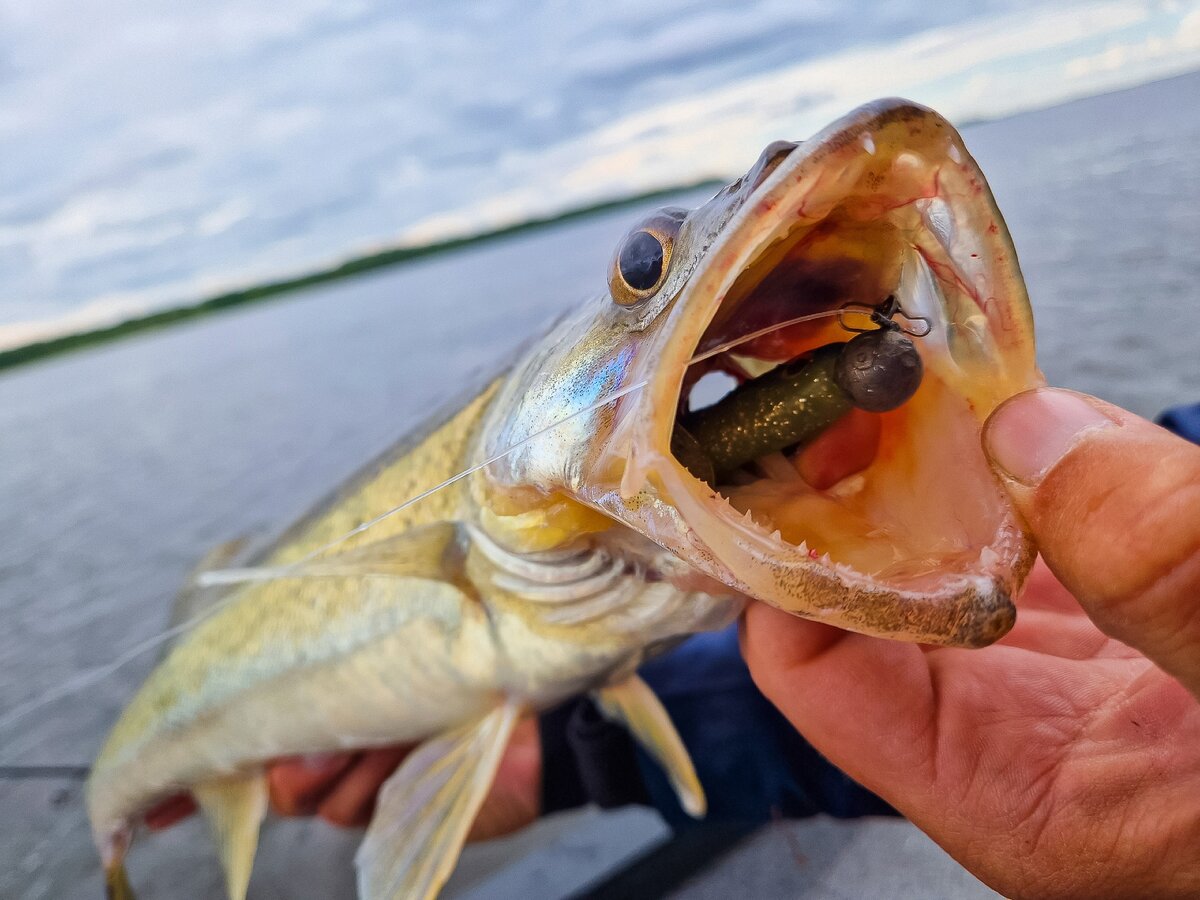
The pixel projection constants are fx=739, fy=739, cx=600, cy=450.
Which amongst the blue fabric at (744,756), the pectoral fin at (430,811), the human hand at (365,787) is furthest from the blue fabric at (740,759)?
the pectoral fin at (430,811)

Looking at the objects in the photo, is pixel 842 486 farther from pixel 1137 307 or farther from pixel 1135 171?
pixel 1135 171

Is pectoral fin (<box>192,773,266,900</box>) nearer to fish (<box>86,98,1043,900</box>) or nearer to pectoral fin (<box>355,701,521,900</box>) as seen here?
fish (<box>86,98,1043,900</box>)

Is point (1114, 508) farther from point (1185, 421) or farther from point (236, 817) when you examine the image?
point (236, 817)

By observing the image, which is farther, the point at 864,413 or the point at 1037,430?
the point at 864,413

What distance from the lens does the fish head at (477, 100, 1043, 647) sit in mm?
911

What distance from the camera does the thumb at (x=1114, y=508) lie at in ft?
2.68

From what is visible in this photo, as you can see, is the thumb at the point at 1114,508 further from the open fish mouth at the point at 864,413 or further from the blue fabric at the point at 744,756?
the blue fabric at the point at 744,756

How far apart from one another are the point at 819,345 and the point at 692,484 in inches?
20.4

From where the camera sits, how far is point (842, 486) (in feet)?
4.13

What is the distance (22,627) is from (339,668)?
16.2 feet

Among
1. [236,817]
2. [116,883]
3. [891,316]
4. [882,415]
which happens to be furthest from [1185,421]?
[116,883]

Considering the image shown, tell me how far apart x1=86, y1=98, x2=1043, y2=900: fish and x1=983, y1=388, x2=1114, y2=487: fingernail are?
7 cm

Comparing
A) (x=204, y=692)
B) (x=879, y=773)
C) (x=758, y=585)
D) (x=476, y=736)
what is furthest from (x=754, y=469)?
(x=204, y=692)

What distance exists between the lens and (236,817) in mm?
2551
